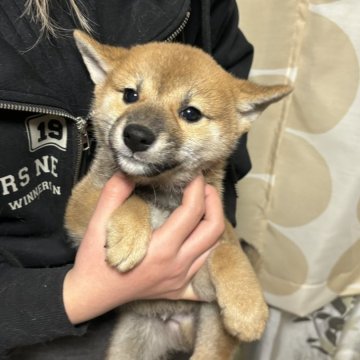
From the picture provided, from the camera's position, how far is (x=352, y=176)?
1.43m

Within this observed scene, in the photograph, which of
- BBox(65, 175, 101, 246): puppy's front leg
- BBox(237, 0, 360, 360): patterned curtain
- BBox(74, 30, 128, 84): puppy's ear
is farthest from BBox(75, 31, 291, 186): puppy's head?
BBox(237, 0, 360, 360): patterned curtain

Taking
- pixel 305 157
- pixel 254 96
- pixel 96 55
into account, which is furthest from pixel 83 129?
pixel 305 157

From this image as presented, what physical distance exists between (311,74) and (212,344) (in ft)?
2.83

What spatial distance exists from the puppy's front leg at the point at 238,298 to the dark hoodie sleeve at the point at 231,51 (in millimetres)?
364

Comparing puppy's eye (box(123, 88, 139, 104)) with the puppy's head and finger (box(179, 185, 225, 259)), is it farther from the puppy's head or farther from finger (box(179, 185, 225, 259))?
finger (box(179, 185, 225, 259))

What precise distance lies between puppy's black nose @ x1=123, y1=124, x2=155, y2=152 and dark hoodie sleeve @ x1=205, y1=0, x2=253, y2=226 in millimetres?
461

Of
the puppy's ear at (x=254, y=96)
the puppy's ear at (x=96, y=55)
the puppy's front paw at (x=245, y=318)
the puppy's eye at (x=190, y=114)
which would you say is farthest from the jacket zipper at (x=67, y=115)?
the puppy's front paw at (x=245, y=318)

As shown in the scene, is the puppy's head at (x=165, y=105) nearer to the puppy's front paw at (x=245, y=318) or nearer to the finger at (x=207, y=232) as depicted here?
the finger at (x=207, y=232)

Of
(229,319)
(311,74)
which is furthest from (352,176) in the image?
(229,319)

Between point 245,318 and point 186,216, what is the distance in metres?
0.27

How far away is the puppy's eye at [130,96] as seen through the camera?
1025 mm

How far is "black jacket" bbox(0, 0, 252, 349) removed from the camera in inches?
38.2

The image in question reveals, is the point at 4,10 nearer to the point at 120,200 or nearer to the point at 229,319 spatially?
A: the point at 120,200

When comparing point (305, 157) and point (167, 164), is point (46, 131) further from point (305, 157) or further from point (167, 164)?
point (305, 157)
